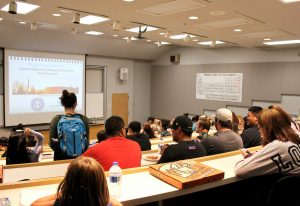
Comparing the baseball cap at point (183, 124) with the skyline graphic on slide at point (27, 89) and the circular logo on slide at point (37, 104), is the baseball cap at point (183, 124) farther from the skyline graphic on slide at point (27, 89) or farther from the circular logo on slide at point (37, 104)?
the circular logo on slide at point (37, 104)

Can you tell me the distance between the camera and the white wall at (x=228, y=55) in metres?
6.88

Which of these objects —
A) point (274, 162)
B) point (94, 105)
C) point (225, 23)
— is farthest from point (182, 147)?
point (94, 105)

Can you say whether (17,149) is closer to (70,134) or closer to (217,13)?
(70,134)

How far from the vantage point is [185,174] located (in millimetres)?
1646

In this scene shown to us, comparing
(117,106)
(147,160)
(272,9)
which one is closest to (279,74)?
(272,9)

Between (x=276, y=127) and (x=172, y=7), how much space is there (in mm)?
2283

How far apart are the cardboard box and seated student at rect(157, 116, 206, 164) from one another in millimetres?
238

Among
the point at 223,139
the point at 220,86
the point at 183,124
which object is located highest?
the point at 220,86

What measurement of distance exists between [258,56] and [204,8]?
4416 mm

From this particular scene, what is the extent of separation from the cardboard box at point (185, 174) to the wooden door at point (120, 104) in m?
7.13

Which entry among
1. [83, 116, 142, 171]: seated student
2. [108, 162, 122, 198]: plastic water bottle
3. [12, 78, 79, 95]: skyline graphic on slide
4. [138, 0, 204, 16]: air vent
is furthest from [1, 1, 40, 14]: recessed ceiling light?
[108, 162, 122, 198]: plastic water bottle

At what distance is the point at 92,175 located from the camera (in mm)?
1129

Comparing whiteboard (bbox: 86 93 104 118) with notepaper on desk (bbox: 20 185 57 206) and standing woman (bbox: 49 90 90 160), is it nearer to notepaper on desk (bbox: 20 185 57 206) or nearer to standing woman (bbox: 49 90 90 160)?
standing woman (bbox: 49 90 90 160)

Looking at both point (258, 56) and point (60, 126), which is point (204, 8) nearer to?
point (60, 126)
